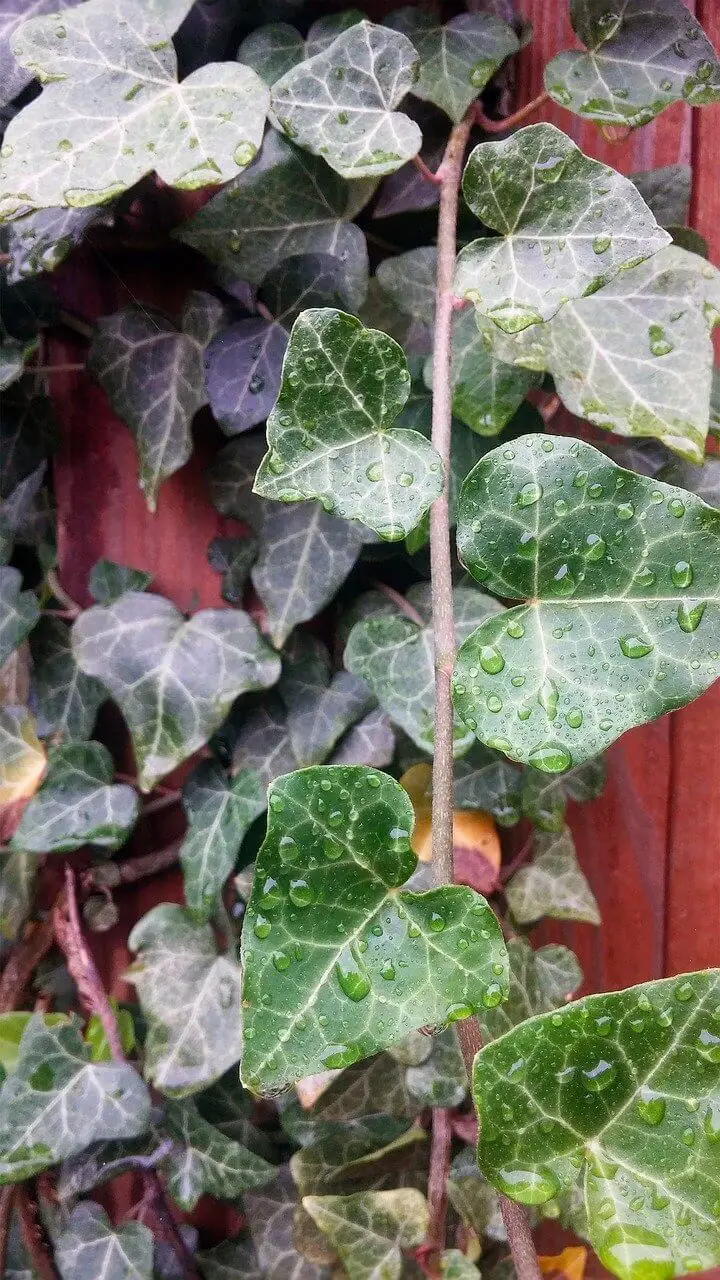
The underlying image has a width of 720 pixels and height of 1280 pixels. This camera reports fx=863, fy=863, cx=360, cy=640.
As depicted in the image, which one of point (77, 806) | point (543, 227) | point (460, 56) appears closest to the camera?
point (543, 227)

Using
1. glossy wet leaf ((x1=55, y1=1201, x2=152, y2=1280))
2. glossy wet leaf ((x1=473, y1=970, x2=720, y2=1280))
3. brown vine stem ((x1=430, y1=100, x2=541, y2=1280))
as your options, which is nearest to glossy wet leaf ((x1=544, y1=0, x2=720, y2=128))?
brown vine stem ((x1=430, y1=100, x2=541, y2=1280))

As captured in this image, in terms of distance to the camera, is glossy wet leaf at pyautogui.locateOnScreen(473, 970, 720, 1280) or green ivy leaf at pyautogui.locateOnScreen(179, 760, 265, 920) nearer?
glossy wet leaf at pyautogui.locateOnScreen(473, 970, 720, 1280)

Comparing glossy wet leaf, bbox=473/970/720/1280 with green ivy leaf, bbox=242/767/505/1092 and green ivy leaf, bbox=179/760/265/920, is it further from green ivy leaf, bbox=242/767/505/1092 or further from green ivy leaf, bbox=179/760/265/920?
green ivy leaf, bbox=179/760/265/920

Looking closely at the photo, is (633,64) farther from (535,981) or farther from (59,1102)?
(59,1102)

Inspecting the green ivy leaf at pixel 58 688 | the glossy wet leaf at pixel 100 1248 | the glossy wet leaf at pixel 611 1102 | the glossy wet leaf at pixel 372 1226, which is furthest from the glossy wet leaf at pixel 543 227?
the glossy wet leaf at pixel 100 1248

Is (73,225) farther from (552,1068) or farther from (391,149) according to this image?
(552,1068)

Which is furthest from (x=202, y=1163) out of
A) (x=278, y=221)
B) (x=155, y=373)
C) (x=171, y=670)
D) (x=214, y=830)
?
(x=278, y=221)
